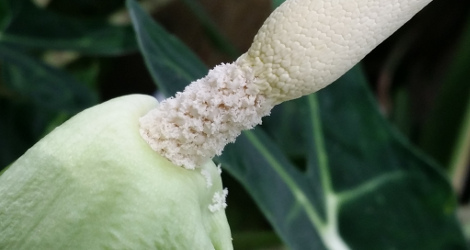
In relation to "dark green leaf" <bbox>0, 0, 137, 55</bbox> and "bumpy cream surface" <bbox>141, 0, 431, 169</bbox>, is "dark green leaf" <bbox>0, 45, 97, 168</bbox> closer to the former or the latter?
"dark green leaf" <bbox>0, 0, 137, 55</bbox>

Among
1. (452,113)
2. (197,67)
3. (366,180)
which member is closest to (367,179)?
(366,180)

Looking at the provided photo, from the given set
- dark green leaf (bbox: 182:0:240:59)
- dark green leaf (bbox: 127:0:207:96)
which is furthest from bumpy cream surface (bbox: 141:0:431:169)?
dark green leaf (bbox: 182:0:240:59)

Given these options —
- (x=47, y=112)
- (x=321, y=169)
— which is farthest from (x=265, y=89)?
(x=47, y=112)

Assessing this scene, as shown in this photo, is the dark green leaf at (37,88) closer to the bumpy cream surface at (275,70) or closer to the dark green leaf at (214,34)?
the dark green leaf at (214,34)

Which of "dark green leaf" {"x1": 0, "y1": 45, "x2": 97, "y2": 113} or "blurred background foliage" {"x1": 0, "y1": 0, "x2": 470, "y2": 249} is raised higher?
"blurred background foliage" {"x1": 0, "y1": 0, "x2": 470, "y2": 249}

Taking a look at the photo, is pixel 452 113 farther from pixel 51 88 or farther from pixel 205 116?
pixel 205 116

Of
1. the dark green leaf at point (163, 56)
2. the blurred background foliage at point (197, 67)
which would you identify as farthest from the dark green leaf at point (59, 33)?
the dark green leaf at point (163, 56)

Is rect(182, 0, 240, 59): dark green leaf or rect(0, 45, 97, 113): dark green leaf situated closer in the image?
rect(0, 45, 97, 113): dark green leaf
